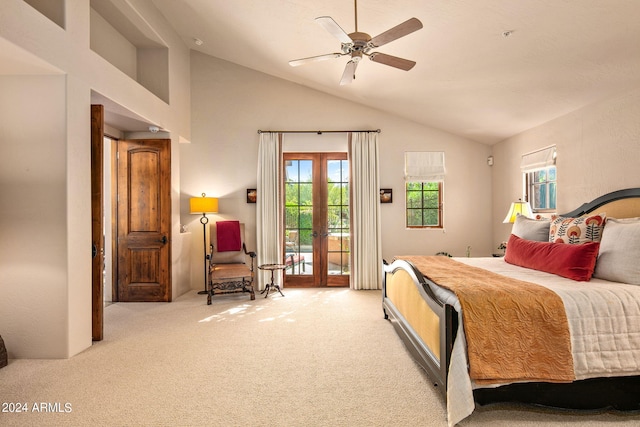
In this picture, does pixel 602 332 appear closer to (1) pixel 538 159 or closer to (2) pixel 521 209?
(2) pixel 521 209

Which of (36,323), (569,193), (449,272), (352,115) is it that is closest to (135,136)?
(36,323)

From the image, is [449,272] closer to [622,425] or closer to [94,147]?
[622,425]

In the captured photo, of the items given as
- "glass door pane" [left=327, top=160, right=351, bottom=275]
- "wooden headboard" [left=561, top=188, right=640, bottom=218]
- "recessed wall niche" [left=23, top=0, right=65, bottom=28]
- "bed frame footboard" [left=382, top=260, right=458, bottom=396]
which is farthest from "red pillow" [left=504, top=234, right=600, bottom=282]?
"recessed wall niche" [left=23, top=0, right=65, bottom=28]

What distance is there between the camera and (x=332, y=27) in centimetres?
237

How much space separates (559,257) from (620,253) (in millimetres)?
379

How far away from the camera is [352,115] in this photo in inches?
221

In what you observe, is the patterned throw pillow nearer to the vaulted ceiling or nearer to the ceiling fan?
the vaulted ceiling

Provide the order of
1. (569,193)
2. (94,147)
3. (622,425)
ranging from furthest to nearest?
1. (569,193)
2. (94,147)
3. (622,425)

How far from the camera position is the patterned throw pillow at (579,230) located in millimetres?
2910

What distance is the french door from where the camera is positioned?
18.5 ft

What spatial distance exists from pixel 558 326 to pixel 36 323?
3.89 meters

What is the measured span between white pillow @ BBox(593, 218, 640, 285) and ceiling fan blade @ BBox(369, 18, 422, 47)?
2189 millimetres

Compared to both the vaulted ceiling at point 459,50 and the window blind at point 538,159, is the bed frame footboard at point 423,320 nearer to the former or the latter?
the vaulted ceiling at point 459,50

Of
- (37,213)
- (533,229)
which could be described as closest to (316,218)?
(533,229)
